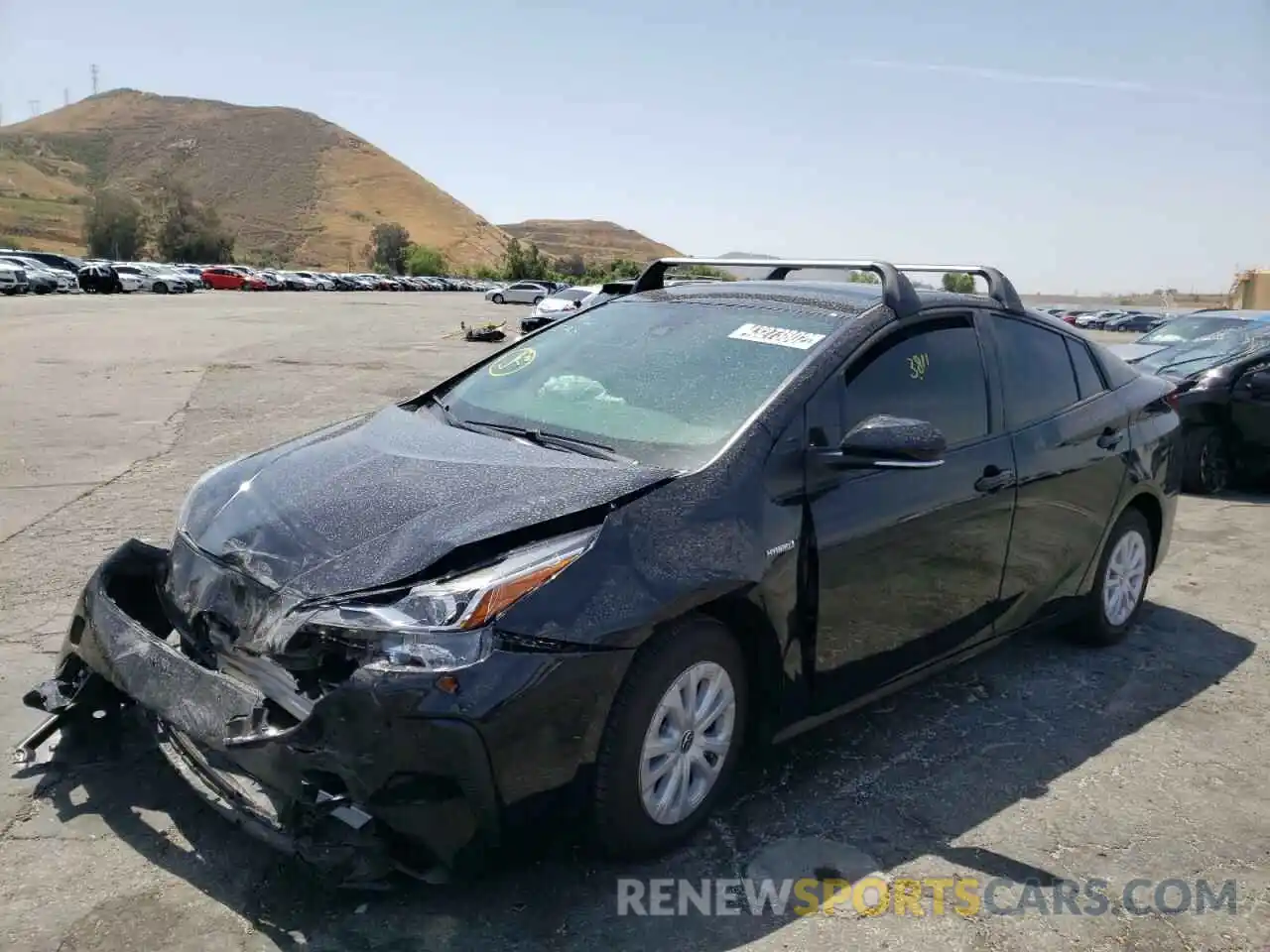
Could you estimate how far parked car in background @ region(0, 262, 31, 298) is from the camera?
41.6m

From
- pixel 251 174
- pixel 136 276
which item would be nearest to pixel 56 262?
pixel 136 276

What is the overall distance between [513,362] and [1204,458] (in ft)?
23.8

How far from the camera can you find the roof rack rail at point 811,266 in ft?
13.1

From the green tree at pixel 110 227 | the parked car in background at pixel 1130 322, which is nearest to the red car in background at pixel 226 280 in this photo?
the green tree at pixel 110 227

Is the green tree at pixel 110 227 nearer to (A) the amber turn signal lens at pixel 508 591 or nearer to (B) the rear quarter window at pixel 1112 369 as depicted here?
(B) the rear quarter window at pixel 1112 369

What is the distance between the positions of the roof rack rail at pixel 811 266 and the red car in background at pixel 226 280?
6512 centimetres

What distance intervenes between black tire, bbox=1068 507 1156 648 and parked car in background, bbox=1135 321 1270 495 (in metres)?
4.17

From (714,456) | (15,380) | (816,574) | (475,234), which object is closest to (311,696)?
(714,456)

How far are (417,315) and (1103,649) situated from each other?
119 ft

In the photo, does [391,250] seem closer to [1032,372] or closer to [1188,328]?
[1188,328]

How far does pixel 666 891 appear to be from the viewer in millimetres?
2965

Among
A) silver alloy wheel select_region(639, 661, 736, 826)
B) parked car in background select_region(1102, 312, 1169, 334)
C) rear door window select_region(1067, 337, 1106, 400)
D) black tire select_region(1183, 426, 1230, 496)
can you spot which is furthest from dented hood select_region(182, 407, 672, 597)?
parked car in background select_region(1102, 312, 1169, 334)

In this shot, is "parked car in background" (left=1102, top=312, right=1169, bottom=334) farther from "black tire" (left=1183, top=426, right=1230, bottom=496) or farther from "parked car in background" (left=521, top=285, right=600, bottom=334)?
"black tire" (left=1183, top=426, right=1230, bottom=496)

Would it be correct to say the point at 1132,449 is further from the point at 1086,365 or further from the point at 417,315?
the point at 417,315
